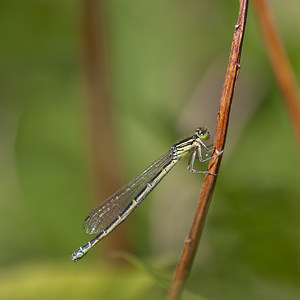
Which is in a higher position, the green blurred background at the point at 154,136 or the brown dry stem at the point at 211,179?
the green blurred background at the point at 154,136

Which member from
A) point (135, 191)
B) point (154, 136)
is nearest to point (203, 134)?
point (135, 191)

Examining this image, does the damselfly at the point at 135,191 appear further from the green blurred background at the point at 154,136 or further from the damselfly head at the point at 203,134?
the green blurred background at the point at 154,136

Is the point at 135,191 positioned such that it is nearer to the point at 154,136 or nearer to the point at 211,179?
the point at 154,136

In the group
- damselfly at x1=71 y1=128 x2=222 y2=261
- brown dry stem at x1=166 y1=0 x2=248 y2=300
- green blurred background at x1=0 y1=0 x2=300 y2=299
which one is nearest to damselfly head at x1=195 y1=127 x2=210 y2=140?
damselfly at x1=71 y1=128 x2=222 y2=261

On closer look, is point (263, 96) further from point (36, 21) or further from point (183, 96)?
point (36, 21)

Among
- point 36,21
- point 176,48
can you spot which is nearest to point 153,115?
point 176,48

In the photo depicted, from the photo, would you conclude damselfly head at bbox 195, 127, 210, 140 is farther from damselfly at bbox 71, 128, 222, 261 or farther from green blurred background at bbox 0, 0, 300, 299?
green blurred background at bbox 0, 0, 300, 299

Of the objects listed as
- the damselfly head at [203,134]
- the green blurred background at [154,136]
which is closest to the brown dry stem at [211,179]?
the green blurred background at [154,136]
